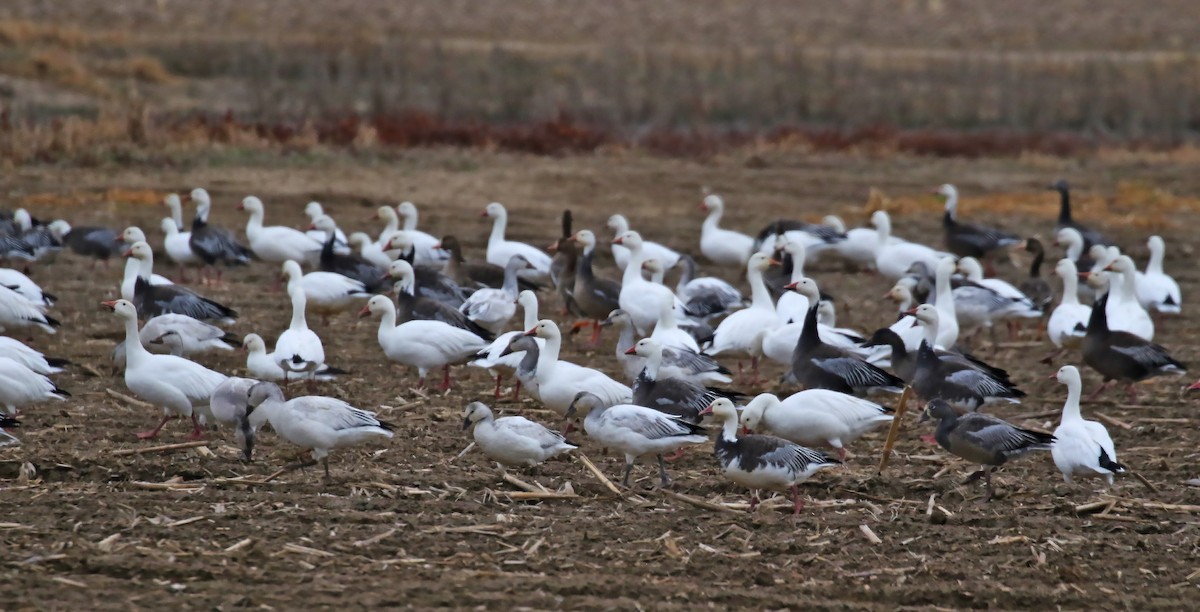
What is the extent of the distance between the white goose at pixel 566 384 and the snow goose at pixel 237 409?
6.24 feet

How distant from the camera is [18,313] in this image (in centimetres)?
1144

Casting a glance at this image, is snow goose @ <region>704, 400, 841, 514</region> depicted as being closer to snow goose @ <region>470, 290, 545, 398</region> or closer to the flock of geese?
the flock of geese

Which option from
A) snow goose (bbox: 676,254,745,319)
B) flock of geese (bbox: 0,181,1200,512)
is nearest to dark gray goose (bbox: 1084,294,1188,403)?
flock of geese (bbox: 0,181,1200,512)

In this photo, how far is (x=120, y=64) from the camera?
32094 mm

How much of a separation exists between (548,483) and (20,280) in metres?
6.32

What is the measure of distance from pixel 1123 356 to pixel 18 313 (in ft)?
27.7

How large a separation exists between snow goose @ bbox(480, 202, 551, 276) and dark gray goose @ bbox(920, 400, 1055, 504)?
6906 millimetres

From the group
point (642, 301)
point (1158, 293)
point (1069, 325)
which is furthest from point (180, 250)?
point (1158, 293)

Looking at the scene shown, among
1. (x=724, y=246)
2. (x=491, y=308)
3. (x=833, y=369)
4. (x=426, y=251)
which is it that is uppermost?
(x=833, y=369)

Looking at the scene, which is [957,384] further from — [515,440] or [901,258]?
[901,258]

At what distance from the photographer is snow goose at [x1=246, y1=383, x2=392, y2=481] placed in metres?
8.18

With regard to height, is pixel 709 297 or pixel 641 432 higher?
pixel 641 432

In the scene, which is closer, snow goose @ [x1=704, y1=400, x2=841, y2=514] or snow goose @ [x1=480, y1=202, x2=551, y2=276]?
snow goose @ [x1=704, y1=400, x2=841, y2=514]

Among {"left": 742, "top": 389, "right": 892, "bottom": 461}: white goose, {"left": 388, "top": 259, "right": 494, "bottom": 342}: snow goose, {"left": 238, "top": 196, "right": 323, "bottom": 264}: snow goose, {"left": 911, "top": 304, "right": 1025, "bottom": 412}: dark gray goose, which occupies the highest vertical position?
{"left": 742, "top": 389, "right": 892, "bottom": 461}: white goose
